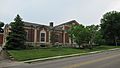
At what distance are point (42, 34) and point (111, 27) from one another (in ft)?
95.7

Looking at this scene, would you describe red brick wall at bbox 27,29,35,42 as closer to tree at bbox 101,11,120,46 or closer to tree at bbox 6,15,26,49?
tree at bbox 6,15,26,49

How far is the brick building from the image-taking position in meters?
46.3

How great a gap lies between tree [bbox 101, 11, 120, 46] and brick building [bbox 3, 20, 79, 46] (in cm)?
1961

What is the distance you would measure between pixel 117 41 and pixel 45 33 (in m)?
31.1

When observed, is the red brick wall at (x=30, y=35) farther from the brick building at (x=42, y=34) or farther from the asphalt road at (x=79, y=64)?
the asphalt road at (x=79, y=64)

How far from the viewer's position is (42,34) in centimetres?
4891

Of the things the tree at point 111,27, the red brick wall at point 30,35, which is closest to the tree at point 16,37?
the red brick wall at point 30,35

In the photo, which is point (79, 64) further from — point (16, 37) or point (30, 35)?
point (30, 35)

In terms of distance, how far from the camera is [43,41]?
4891 centimetres

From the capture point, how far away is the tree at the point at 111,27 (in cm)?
6919

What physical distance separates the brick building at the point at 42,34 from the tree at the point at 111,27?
19.6 meters

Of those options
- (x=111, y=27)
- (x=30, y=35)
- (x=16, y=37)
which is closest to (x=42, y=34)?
(x=30, y=35)

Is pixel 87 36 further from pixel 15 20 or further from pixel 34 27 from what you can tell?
pixel 15 20

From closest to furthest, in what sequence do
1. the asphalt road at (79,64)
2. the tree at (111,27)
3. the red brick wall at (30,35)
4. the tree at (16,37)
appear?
1. the asphalt road at (79,64)
2. the tree at (16,37)
3. the red brick wall at (30,35)
4. the tree at (111,27)
